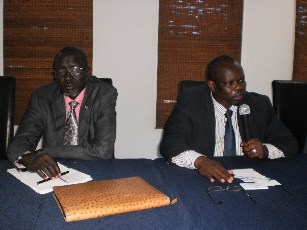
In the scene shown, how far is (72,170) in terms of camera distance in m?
1.62

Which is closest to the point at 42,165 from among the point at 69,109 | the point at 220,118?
the point at 69,109

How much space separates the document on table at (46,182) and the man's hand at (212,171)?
516 mm

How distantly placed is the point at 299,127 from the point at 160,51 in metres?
1.62

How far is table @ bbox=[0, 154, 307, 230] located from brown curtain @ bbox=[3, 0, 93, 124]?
1.89 metres

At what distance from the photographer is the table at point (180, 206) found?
108cm

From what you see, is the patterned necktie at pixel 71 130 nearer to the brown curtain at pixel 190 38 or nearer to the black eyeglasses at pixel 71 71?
the black eyeglasses at pixel 71 71

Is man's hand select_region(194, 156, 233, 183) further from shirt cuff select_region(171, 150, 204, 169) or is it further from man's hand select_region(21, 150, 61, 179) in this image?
man's hand select_region(21, 150, 61, 179)

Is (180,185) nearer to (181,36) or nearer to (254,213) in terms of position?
(254,213)

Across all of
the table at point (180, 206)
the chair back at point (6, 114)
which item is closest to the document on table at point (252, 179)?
the table at point (180, 206)

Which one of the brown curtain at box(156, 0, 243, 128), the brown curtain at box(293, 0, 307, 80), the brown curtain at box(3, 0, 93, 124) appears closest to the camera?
the brown curtain at box(3, 0, 93, 124)

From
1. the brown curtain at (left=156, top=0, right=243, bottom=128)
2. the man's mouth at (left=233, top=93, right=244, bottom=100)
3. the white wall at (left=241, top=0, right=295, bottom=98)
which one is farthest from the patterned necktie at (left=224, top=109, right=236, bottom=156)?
A: the white wall at (left=241, top=0, right=295, bottom=98)

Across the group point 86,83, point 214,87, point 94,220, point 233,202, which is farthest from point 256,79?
point 94,220

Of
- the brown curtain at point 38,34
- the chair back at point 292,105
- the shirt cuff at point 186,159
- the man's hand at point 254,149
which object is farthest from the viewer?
the brown curtain at point 38,34

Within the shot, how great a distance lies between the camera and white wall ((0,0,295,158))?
11.3 ft
